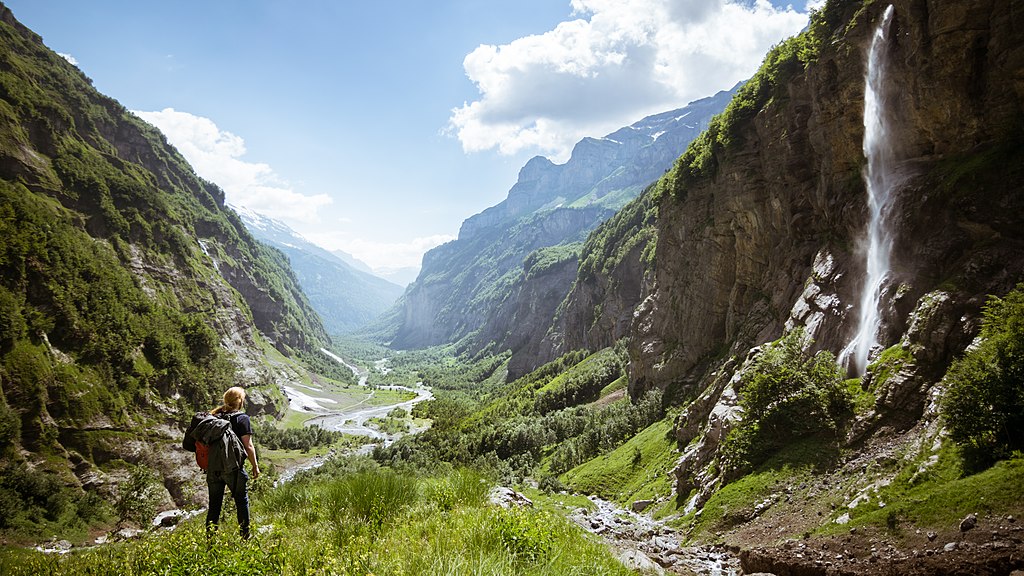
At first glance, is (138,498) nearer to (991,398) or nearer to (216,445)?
(216,445)

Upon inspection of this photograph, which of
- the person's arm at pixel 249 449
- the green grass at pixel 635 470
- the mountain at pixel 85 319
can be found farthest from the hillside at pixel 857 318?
the mountain at pixel 85 319

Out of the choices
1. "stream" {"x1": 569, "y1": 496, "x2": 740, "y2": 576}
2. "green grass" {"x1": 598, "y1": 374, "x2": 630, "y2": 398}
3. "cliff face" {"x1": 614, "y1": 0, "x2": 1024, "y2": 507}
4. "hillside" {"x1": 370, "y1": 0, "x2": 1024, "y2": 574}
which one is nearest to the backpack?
"stream" {"x1": 569, "y1": 496, "x2": 740, "y2": 576}

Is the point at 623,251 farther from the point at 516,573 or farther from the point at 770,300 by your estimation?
the point at 516,573

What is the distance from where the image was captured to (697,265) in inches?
2179

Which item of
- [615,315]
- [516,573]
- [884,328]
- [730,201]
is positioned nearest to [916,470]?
[884,328]

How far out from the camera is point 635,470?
143 feet

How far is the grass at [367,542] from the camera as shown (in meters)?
4.63

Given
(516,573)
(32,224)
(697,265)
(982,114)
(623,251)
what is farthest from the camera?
(623,251)

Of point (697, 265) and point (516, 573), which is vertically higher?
point (697, 265)

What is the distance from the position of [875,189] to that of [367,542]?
36.8 metres

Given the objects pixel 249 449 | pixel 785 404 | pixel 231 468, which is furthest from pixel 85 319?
pixel 785 404

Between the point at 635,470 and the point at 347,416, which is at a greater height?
the point at 635,470

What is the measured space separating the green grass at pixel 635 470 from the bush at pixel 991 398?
20.5 meters

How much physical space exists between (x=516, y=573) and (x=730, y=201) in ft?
164
